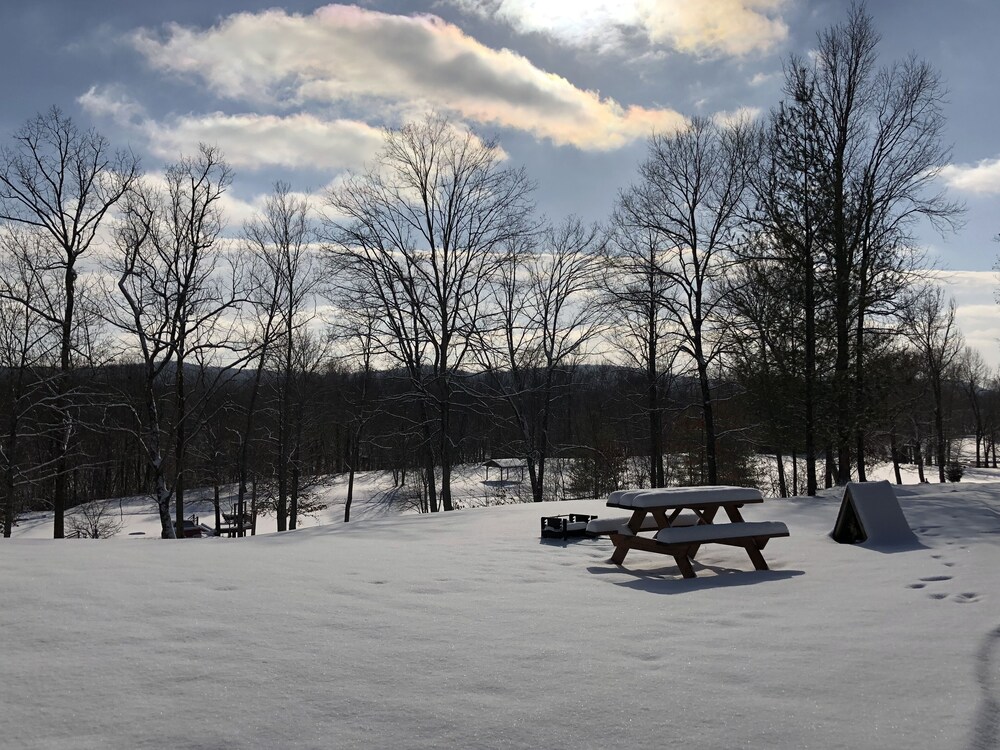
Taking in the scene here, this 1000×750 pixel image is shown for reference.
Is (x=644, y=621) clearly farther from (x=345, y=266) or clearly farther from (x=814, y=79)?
(x=345, y=266)

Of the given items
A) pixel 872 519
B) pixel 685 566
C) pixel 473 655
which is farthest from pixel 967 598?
pixel 473 655

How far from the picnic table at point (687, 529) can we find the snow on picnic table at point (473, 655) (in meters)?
0.46

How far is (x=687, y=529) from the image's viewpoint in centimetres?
730

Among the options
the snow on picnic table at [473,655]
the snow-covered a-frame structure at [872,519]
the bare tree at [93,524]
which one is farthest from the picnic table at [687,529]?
the bare tree at [93,524]

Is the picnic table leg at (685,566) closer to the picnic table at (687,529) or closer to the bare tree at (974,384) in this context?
the picnic table at (687,529)

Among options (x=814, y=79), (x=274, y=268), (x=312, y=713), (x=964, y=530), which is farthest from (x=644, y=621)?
(x=274, y=268)

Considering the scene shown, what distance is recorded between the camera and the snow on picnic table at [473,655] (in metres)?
2.77

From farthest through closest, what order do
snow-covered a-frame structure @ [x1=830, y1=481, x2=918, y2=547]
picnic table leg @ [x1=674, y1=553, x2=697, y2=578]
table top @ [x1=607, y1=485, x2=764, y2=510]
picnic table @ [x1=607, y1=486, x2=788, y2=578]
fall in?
snow-covered a-frame structure @ [x1=830, y1=481, x2=918, y2=547] < table top @ [x1=607, y1=485, x2=764, y2=510] < picnic table @ [x1=607, y1=486, x2=788, y2=578] < picnic table leg @ [x1=674, y1=553, x2=697, y2=578]

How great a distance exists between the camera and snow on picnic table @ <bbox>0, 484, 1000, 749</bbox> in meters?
2.77

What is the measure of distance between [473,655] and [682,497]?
4578 mm

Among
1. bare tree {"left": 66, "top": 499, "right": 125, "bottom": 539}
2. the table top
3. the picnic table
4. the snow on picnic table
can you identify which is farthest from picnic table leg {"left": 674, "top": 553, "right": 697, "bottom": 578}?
bare tree {"left": 66, "top": 499, "right": 125, "bottom": 539}

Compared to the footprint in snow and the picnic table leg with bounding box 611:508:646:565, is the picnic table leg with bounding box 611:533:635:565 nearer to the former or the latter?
the picnic table leg with bounding box 611:508:646:565

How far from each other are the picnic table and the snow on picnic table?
1.51 ft

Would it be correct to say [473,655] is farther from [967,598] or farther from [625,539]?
[625,539]
